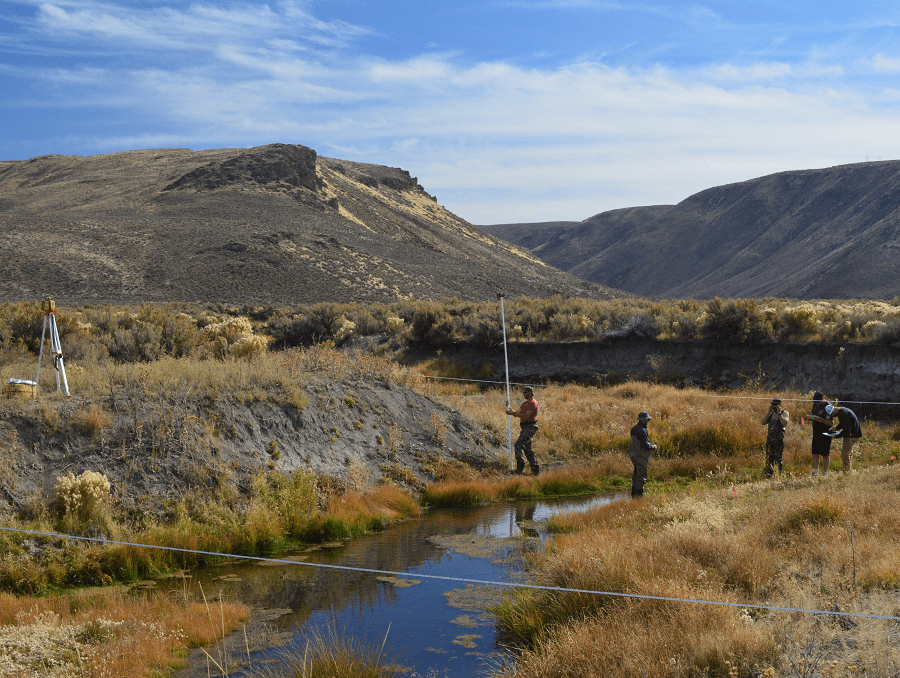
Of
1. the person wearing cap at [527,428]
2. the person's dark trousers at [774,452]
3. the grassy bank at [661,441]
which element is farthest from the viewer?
the person wearing cap at [527,428]

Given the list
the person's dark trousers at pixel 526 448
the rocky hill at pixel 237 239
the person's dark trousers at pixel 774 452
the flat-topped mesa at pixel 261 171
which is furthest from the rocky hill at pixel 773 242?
the person's dark trousers at pixel 526 448

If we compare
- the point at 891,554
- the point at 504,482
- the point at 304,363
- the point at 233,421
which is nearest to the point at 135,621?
the point at 233,421

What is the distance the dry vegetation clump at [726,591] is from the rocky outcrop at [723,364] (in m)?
15.9

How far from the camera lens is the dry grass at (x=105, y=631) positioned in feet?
24.8

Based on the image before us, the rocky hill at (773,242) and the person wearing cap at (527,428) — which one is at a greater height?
the rocky hill at (773,242)

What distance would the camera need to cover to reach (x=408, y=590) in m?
10.9

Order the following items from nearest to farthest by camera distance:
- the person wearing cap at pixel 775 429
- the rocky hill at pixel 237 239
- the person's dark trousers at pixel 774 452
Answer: the person wearing cap at pixel 775 429 < the person's dark trousers at pixel 774 452 < the rocky hill at pixel 237 239

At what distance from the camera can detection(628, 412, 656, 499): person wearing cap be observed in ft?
47.3

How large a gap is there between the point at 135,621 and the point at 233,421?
20.6ft

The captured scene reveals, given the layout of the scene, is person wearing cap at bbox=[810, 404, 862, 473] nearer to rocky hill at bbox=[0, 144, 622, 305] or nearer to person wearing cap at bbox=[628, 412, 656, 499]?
person wearing cap at bbox=[628, 412, 656, 499]

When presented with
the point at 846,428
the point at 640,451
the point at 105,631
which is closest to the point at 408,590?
the point at 105,631

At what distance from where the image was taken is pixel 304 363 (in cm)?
1998

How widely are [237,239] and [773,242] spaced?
10776 cm

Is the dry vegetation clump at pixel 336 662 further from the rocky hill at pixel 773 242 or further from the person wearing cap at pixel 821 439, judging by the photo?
the rocky hill at pixel 773 242
